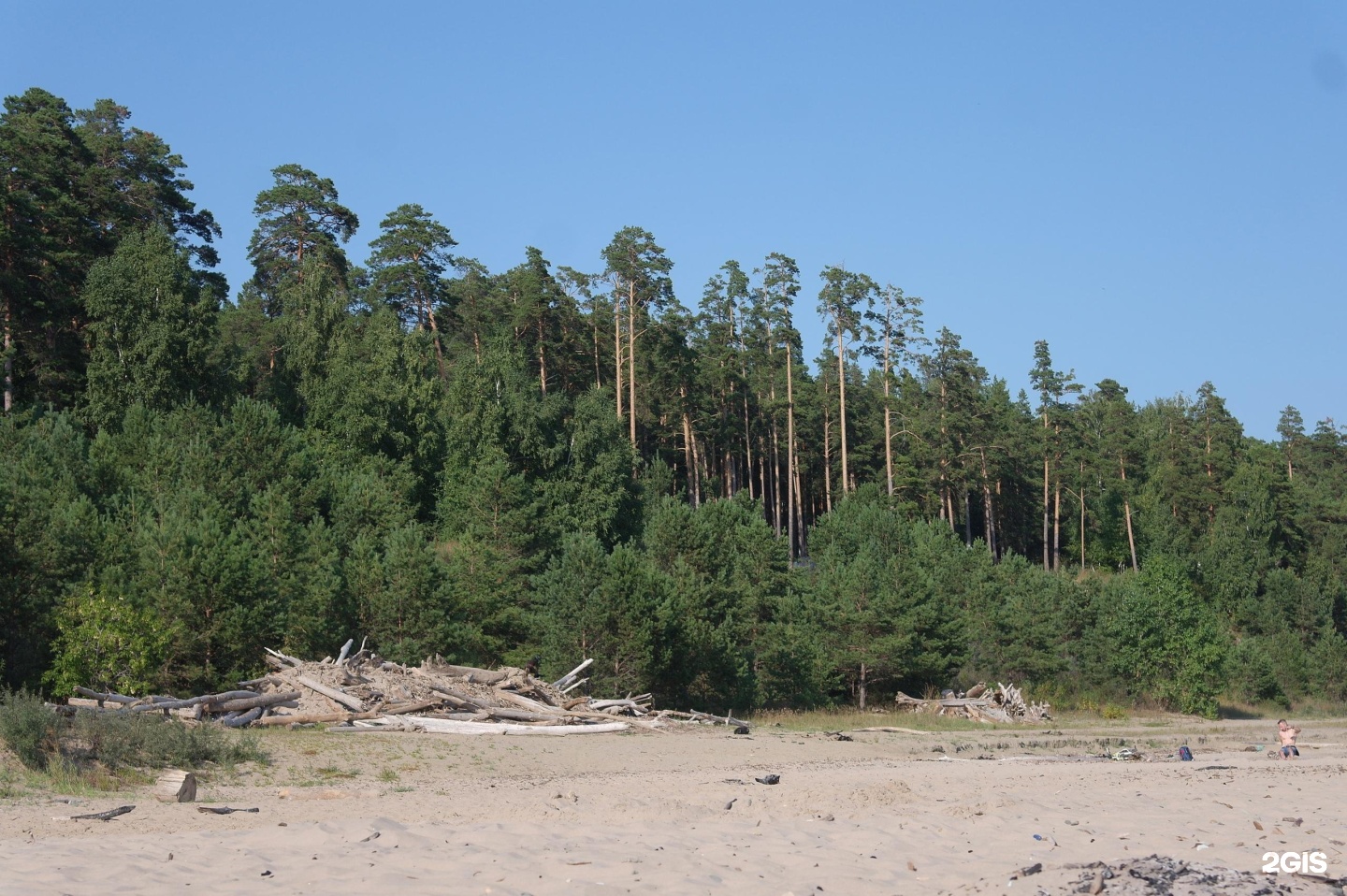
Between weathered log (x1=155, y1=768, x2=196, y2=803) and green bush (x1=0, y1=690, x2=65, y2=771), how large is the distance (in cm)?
230

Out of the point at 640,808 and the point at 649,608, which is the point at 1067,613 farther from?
the point at 640,808

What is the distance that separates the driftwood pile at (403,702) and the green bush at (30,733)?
451 cm

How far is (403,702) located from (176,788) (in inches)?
420

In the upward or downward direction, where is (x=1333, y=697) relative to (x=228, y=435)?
downward

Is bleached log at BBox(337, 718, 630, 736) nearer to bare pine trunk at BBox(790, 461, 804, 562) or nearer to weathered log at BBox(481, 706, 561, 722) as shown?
weathered log at BBox(481, 706, 561, 722)

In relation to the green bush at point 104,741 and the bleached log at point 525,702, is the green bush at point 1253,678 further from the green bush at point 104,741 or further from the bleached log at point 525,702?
the green bush at point 104,741

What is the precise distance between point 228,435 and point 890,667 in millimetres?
27702

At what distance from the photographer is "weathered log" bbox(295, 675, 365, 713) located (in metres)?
24.5

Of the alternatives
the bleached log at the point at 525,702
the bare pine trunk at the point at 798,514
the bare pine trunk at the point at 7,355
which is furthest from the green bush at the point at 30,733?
the bare pine trunk at the point at 798,514

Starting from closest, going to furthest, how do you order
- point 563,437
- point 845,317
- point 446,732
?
point 446,732 < point 563,437 < point 845,317

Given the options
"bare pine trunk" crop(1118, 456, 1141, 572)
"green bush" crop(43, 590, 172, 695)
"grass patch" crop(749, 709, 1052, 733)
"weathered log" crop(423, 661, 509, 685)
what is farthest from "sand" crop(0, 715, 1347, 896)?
"bare pine trunk" crop(1118, 456, 1141, 572)

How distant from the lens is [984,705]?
41.3 meters

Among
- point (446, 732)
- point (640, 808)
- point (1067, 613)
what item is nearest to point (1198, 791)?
point (640, 808)

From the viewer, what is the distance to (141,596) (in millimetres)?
27578
